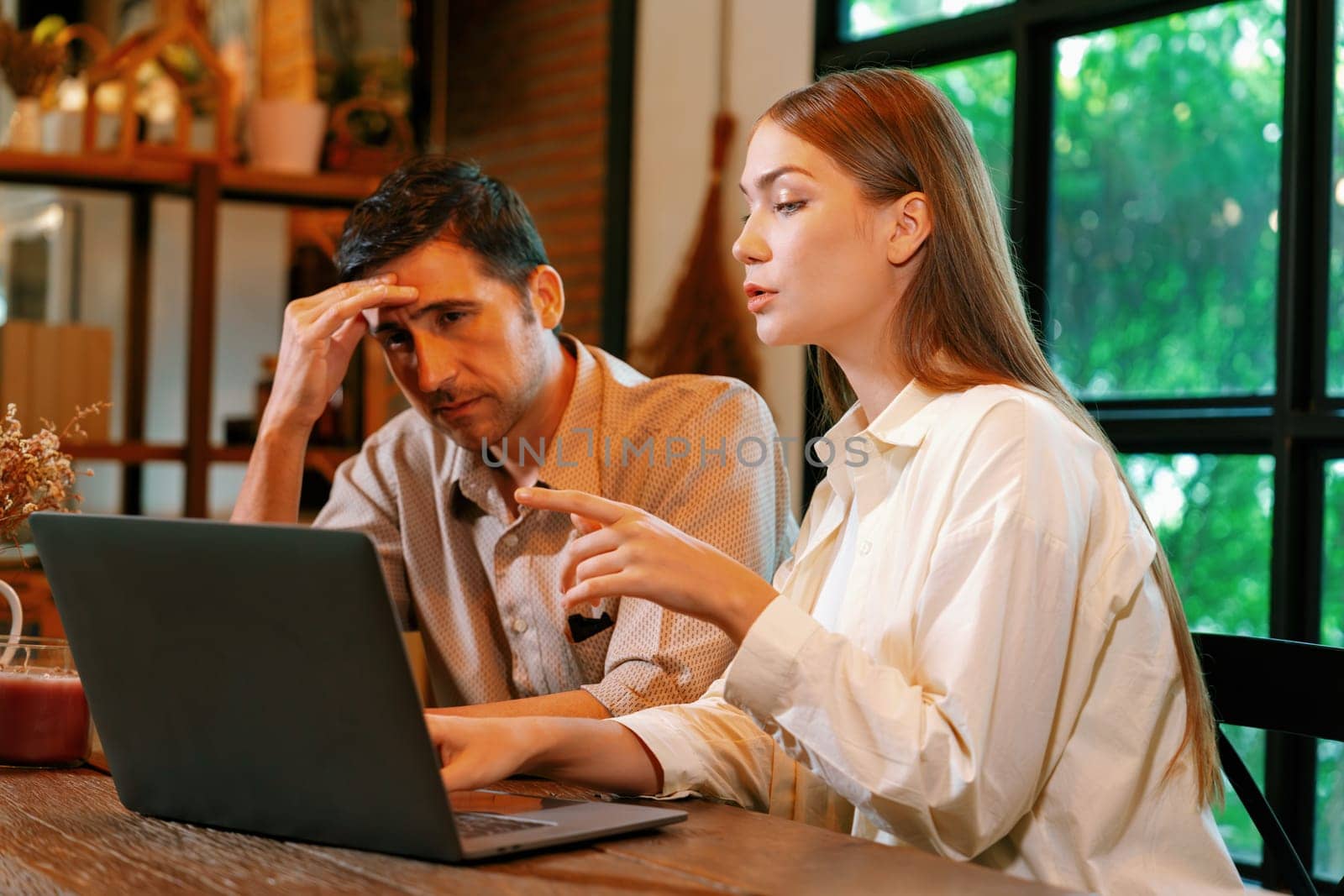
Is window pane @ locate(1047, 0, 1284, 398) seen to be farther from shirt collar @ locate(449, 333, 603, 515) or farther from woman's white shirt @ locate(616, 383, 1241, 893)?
woman's white shirt @ locate(616, 383, 1241, 893)

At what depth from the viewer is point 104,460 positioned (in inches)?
131

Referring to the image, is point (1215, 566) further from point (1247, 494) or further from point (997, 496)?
point (997, 496)

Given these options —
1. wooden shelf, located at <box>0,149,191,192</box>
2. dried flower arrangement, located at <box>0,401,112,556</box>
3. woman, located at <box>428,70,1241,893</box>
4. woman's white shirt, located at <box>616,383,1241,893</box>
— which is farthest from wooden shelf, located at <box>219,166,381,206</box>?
woman's white shirt, located at <box>616,383,1241,893</box>

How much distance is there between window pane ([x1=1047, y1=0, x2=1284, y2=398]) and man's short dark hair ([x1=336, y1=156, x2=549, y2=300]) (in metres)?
1.56

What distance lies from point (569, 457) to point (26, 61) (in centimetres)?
214

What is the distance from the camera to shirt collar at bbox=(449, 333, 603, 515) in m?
1.87

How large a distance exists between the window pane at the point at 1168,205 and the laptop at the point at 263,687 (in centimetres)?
214

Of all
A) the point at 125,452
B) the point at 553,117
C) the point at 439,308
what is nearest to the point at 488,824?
the point at 439,308

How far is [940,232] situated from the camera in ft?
4.52

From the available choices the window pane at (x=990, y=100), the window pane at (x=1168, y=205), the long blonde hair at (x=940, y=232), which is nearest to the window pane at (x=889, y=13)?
the window pane at (x=990, y=100)

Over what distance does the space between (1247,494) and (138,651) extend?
2.29m

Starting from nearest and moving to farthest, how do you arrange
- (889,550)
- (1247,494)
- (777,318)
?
(889,550)
(777,318)
(1247,494)

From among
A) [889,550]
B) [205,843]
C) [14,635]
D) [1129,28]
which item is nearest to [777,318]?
[889,550]

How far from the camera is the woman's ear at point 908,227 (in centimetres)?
138
